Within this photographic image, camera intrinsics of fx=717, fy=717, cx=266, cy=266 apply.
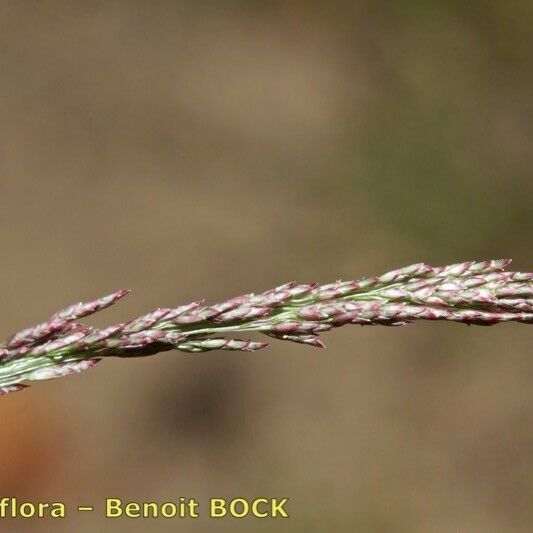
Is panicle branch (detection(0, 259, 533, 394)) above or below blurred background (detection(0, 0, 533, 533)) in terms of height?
below

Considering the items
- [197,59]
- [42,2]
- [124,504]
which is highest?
[42,2]

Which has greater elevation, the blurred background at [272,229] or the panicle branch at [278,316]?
the blurred background at [272,229]

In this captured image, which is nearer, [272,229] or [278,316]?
[278,316]

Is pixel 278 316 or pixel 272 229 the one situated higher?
pixel 272 229

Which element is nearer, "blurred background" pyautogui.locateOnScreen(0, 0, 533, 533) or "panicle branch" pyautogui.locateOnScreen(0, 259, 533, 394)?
"panicle branch" pyautogui.locateOnScreen(0, 259, 533, 394)

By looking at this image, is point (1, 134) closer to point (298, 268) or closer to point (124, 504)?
point (298, 268)

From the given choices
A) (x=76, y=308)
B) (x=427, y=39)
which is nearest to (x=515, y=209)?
(x=427, y=39)

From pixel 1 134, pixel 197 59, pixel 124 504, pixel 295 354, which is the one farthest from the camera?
pixel 197 59

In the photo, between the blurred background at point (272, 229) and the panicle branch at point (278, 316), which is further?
the blurred background at point (272, 229)
